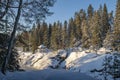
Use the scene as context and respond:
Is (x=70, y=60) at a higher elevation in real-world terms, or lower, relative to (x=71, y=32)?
lower

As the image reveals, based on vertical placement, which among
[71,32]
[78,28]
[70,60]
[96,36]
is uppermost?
[78,28]

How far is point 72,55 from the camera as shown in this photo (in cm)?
8331

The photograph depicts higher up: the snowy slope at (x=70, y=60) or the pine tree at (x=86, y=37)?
the pine tree at (x=86, y=37)

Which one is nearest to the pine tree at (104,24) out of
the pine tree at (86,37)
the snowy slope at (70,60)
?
the pine tree at (86,37)

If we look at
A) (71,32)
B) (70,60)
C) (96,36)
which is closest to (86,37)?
(71,32)

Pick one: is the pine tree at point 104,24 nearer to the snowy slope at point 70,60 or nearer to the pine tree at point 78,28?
the snowy slope at point 70,60

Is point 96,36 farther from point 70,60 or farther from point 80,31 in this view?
point 80,31

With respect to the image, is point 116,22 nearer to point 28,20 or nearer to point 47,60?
point 47,60

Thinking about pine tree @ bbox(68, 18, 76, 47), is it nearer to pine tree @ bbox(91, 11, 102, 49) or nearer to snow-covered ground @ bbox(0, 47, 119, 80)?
snow-covered ground @ bbox(0, 47, 119, 80)

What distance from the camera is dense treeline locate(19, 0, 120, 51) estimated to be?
8438cm

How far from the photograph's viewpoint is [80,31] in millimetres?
107312

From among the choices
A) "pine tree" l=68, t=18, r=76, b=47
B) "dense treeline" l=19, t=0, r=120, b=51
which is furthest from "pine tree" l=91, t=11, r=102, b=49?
Answer: "pine tree" l=68, t=18, r=76, b=47

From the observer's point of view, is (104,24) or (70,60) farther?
(104,24)

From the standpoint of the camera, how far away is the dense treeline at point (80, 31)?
84.4m
